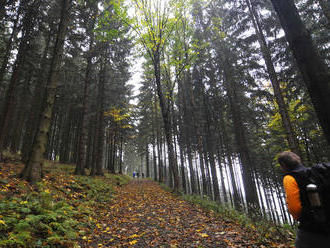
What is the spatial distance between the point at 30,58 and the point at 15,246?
51.0 ft

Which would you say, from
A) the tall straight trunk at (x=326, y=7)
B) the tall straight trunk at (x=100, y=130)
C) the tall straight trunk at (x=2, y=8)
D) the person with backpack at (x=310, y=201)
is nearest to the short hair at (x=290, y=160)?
the person with backpack at (x=310, y=201)

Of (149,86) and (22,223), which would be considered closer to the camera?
(22,223)

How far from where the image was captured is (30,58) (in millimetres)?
13438

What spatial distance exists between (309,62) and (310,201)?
1909 millimetres

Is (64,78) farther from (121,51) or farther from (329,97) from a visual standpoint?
(329,97)

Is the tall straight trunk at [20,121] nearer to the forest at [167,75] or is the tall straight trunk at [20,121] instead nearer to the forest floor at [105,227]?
the forest at [167,75]

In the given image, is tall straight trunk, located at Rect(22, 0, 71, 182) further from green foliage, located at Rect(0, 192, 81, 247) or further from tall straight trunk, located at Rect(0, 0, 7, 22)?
tall straight trunk, located at Rect(0, 0, 7, 22)

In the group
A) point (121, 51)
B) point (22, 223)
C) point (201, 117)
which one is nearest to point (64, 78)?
point (121, 51)

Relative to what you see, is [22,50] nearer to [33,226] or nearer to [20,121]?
[20,121]

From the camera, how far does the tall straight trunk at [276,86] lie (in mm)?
8305

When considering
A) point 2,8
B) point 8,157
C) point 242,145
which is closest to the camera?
point 2,8

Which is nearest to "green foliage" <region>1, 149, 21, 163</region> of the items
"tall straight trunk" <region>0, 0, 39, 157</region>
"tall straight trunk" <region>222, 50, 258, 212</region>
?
"tall straight trunk" <region>0, 0, 39, 157</region>

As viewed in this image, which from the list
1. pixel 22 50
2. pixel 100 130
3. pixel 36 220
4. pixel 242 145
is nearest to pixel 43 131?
pixel 36 220

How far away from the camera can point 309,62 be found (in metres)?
2.35
